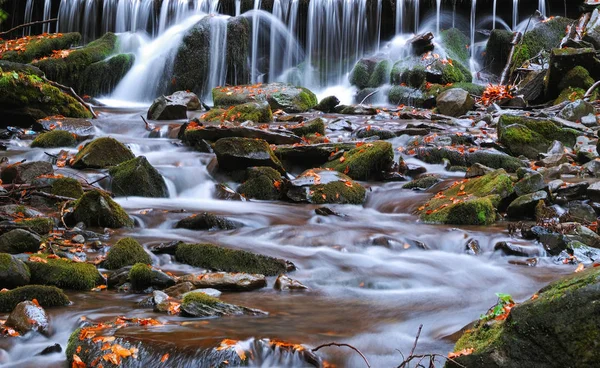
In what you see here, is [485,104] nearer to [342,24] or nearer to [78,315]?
[342,24]

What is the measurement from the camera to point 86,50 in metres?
19.8

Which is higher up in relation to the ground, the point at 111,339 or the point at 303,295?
the point at 111,339

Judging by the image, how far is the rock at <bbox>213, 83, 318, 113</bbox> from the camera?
17.4m

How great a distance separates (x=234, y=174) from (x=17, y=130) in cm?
578

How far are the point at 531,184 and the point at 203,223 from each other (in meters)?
4.44

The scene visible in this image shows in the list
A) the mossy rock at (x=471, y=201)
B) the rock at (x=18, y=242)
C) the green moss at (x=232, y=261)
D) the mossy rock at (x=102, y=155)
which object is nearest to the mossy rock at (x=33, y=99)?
the mossy rock at (x=102, y=155)

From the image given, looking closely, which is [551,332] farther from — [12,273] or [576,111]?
[576,111]

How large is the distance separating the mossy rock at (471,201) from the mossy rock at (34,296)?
499cm

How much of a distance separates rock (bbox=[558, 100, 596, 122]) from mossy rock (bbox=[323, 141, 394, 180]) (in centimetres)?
519

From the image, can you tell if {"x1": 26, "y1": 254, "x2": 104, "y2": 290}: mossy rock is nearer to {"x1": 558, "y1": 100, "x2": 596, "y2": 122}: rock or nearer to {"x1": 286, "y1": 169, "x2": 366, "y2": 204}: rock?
{"x1": 286, "y1": 169, "x2": 366, "y2": 204}: rock

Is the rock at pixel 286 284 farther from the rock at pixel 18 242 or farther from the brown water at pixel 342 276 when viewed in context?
the rock at pixel 18 242

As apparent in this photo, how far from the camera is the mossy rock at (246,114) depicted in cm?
1488

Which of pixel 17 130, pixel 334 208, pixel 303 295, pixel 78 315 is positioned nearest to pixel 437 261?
pixel 303 295

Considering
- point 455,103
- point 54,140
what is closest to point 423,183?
point 455,103
